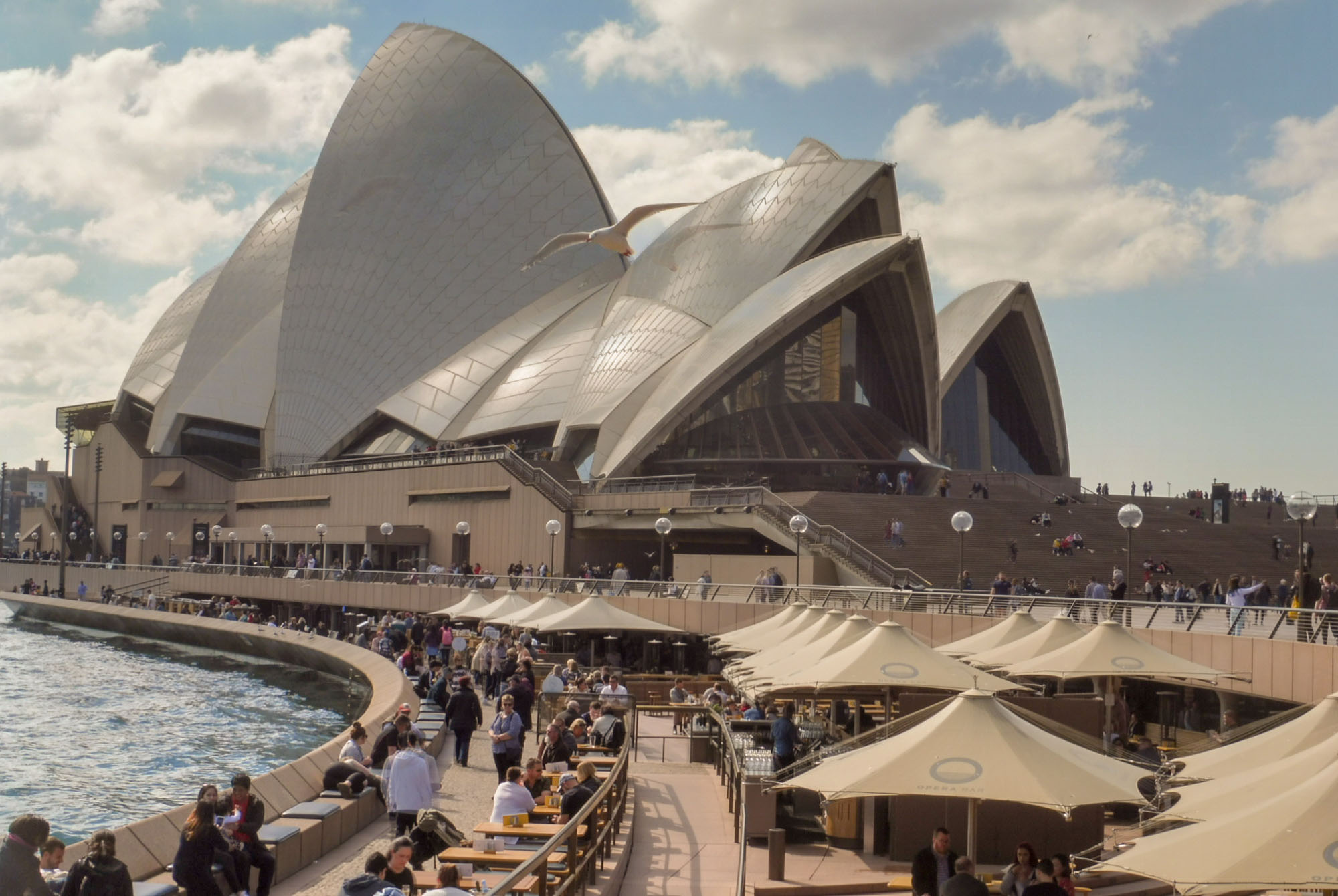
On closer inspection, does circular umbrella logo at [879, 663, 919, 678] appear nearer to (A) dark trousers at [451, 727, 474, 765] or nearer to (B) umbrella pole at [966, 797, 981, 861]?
(B) umbrella pole at [966, 797, 981, 861]

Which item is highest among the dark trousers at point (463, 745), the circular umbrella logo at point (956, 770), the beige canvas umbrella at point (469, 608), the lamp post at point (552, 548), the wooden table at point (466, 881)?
the lamp post at point (552, 548)

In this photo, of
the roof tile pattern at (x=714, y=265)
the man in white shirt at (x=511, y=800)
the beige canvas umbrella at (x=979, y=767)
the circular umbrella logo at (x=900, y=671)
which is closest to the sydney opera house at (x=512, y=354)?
the roof tile pattern at (x=714, y=265)

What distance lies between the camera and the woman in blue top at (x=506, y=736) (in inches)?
479

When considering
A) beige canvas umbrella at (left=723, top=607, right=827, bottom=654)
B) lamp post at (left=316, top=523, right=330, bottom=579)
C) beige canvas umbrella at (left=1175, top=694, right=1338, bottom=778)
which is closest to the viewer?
beige canvas umbrella at (left=1175, top=694, right=1338, bottom=778)

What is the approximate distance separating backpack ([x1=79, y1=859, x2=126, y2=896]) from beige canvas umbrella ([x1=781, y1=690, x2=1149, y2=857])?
3661 mm

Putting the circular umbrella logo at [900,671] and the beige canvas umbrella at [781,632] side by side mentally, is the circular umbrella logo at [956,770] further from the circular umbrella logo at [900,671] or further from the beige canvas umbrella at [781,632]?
the beige canvas umbrella at [781,632]

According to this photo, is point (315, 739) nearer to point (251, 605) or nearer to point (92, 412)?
point (251, 605)

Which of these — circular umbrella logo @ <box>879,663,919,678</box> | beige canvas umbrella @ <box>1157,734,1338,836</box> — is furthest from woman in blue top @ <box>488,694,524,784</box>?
beige canvas umbrella @ <box>1157,734,1338,836</box>

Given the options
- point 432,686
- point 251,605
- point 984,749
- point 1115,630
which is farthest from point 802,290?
point 984,749

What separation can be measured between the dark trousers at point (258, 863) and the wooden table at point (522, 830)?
1.40 metres

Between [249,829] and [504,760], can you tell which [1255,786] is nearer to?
[249,829]

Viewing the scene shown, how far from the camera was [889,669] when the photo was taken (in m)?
11.0

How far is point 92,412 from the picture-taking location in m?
72.9

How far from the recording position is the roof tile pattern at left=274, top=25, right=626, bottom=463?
51.8 meters
